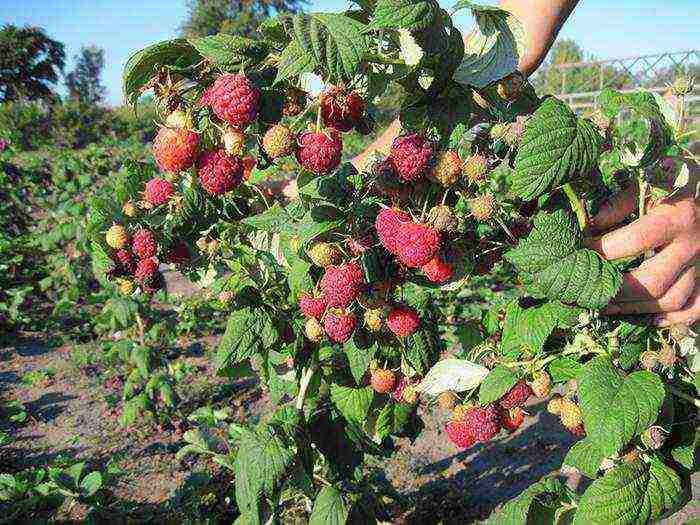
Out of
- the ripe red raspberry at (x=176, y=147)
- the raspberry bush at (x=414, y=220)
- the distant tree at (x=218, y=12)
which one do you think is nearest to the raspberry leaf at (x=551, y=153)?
the raspberry bush at (x=414, y=220)

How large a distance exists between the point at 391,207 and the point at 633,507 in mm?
872

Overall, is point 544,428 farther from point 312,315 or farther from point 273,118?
point 273,118

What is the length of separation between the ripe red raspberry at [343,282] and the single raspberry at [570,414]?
63 cm

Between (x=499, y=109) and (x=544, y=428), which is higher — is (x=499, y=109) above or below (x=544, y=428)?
above

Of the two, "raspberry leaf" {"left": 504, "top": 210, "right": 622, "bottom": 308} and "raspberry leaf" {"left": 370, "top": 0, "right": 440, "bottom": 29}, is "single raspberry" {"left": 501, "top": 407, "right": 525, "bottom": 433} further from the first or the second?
"raspberry leaf" {"left": 370, "top": 0, "right": 440, "bottom": 29}

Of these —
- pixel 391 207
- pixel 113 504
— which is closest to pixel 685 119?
pixel 391 207

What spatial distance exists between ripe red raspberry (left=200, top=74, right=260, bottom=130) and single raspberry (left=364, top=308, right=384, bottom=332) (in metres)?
0.58

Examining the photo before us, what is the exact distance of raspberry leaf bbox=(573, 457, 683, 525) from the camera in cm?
135

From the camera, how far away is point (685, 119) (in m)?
1.20

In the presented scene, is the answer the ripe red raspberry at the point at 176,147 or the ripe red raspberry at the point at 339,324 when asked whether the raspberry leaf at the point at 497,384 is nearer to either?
the ripe red raspberry at the point at 339,324

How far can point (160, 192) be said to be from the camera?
52.6 inches

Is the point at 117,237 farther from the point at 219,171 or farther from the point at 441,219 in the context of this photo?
the point at 441,219

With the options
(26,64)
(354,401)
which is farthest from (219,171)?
(26,64)

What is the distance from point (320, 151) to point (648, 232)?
27.1 inches
